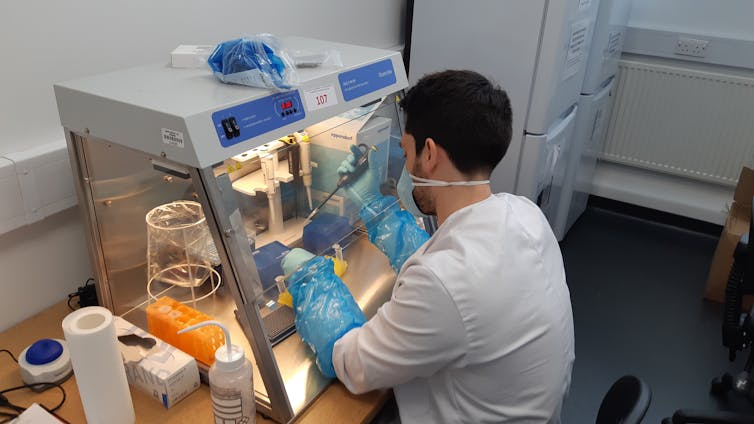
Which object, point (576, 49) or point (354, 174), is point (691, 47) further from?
point (354, 174)

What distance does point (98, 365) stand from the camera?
0.98 m

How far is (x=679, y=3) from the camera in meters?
3.12

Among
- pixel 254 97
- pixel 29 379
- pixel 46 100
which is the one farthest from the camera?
pixel 46 100

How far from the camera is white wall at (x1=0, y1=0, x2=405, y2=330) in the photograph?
4.00 feet

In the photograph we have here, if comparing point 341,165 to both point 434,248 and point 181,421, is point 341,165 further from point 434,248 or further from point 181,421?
point 181,421

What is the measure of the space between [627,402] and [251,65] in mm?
953

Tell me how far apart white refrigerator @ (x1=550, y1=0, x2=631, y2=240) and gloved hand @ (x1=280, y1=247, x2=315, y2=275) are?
2042mm

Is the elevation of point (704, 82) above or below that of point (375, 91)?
below

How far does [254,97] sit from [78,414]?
72 cm

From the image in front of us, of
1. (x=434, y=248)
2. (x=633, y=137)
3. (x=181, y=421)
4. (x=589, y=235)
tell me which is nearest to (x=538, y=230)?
(x=434, y=248)

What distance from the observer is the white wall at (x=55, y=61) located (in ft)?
4.00

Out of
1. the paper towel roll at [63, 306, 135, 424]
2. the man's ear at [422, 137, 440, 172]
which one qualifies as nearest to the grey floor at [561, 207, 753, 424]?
the man's ear at [422, 137, 440, 172]

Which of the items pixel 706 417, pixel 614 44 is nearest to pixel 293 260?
pixel 706 417

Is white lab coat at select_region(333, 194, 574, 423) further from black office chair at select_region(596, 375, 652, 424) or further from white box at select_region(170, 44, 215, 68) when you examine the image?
white box at select_region(170, 44, 215, 68)
